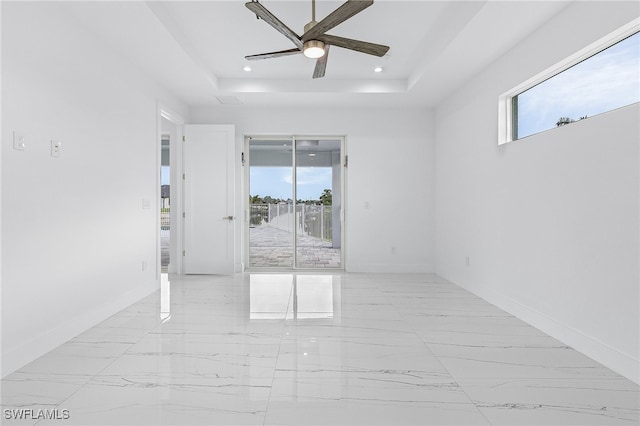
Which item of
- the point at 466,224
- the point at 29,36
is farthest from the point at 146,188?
the point at 466,224

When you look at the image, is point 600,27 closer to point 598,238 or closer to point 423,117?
point 598,238

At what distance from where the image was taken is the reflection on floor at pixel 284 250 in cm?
552

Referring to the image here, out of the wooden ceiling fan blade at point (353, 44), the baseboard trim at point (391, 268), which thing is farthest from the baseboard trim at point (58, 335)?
the baseboard trim at point (391, 268)

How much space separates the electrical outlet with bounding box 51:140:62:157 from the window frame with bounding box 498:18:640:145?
380 centimetres

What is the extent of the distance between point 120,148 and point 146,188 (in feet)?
2.03

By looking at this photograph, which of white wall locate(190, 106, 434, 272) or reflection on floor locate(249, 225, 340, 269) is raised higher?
white wall locate(190, 106, 434, 272)

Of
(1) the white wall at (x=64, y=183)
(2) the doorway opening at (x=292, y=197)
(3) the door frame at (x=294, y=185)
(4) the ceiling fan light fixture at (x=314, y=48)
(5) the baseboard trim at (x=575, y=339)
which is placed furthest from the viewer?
(2) the doorway opening at (x=292, y=197)

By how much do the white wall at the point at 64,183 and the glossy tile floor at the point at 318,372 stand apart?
287 millimetres

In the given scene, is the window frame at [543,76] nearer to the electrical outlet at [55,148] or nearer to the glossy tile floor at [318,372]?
the glossy tile floor at [318,372]

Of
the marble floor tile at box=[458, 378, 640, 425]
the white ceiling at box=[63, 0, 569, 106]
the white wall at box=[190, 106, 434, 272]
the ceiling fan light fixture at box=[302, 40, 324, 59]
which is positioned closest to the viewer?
the marble floor tile at box=[458, 378, 640, 425]

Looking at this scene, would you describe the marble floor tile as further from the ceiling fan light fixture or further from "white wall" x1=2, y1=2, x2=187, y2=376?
"white wall" x1=2, y1=2, x2=187, y2=376

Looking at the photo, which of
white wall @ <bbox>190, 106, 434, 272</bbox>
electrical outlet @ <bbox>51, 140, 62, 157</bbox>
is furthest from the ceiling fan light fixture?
white wall @ <bbox>190, 106, 434, 272</bbox>

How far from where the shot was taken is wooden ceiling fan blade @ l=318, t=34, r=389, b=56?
8.46 ft

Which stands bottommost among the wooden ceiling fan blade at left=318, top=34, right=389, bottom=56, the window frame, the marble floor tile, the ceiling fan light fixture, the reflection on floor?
the marble floor tile
